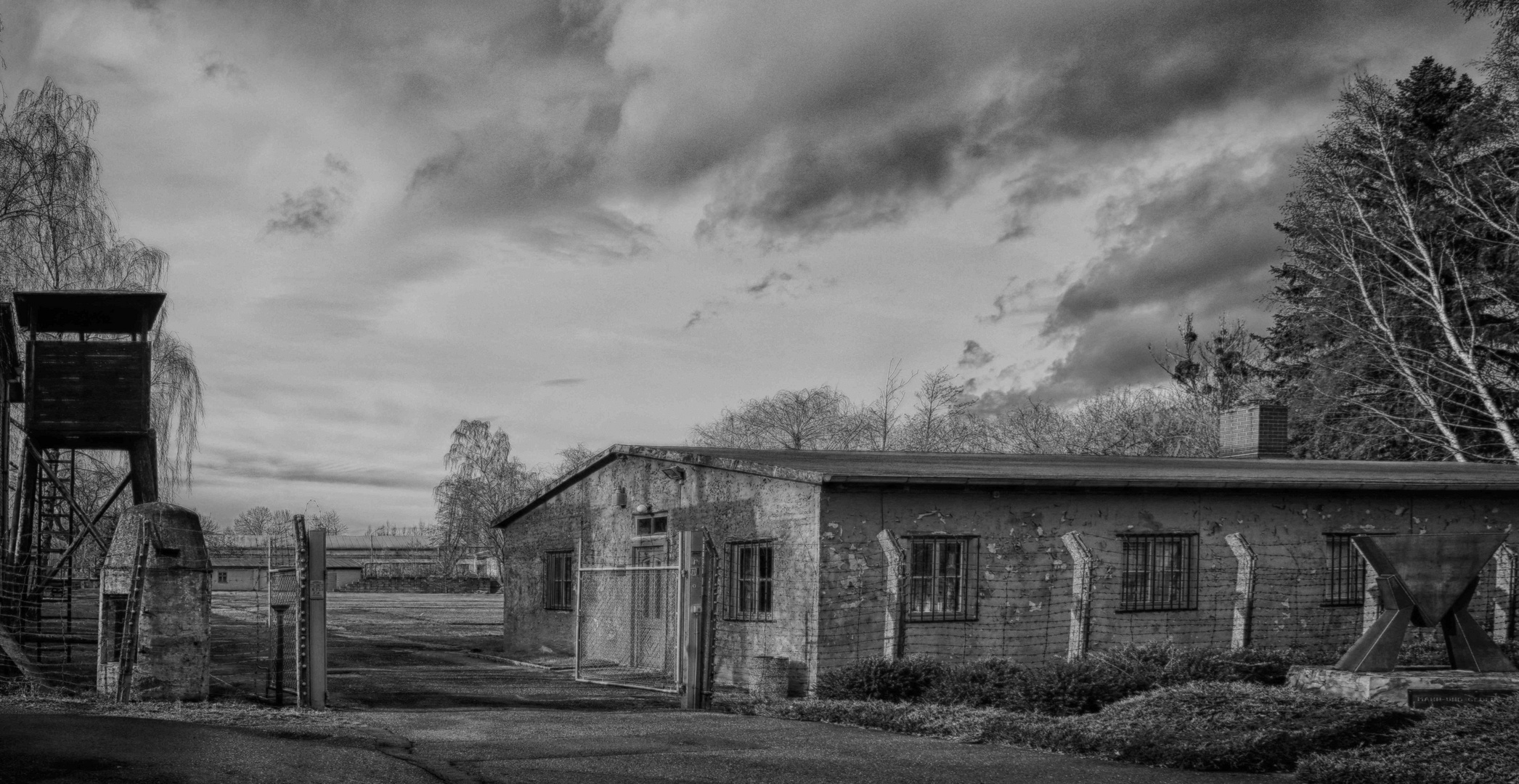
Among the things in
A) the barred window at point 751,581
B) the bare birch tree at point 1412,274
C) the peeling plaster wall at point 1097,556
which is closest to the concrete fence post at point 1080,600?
the peeling plaster wall at point 1097,556

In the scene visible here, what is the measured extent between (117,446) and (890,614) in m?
14.1

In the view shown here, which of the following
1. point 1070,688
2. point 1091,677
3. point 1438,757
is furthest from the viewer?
point 1091,677

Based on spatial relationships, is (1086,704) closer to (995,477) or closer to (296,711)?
(995,477)

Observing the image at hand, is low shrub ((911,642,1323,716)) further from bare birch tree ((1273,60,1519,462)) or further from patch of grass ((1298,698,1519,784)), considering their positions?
bare birch tree ((1273,60,1519,462))

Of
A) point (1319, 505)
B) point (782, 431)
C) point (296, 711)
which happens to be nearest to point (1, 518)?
point (296, 711)

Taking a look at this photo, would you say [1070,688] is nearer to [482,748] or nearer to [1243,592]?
[1243,592]

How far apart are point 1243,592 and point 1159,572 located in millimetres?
1395

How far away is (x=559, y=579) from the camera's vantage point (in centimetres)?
2319

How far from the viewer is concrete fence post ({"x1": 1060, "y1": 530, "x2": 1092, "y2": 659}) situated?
50.2 ft

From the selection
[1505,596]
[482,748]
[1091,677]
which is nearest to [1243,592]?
[1091,677]

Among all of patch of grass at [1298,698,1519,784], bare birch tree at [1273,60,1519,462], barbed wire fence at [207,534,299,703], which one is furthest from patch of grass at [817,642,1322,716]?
bare birch tree at [1273,60,1519,462]

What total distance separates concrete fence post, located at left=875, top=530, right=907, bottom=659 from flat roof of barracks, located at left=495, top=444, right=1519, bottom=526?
1099 millimetres

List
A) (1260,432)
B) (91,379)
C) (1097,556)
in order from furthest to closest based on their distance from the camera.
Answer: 1. (1260,432)
2. (91,379)
3. (1097,556)

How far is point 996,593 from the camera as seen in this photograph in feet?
54.9
